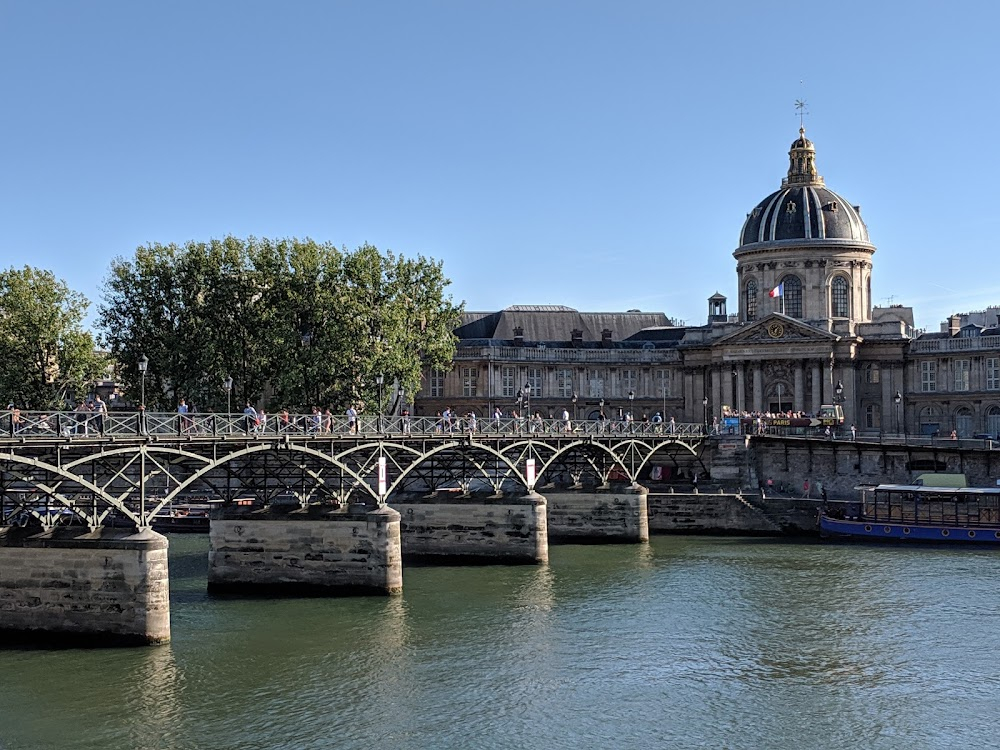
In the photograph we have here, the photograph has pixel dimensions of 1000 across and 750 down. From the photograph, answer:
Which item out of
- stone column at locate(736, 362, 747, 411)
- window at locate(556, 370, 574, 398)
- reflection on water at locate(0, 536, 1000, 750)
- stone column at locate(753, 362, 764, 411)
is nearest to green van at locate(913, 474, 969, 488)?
reflection on water at locate(0, 536, 1000, 750)

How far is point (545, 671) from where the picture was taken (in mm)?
39406

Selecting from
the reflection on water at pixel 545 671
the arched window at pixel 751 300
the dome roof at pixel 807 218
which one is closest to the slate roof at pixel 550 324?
the arched window at pixel 751 300

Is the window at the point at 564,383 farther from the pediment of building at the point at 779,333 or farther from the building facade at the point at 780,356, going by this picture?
the pediment of building at the point at 779,333

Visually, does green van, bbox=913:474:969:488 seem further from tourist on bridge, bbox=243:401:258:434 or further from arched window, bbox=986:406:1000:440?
tourist on bridge, bbox=243:401:258:434

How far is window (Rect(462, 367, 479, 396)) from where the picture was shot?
385 feet

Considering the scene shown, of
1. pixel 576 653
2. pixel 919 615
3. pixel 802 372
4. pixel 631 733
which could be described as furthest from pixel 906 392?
pixel 631 733

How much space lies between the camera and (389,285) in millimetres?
86312

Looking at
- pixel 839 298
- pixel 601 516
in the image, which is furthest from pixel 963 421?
pixel 601 516

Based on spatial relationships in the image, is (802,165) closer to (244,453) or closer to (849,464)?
(849,464)

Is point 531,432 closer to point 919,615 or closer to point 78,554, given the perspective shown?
point 919,615

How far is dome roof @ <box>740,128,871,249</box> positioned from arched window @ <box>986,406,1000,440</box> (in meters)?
17.8

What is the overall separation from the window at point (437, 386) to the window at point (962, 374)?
44174 millimetres

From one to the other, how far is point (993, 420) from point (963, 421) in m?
2.53

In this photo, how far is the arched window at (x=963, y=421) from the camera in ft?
357
